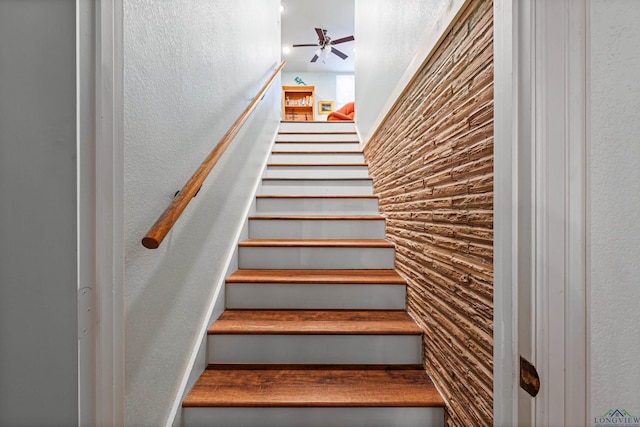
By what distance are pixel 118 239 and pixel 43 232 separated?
12 centimetres

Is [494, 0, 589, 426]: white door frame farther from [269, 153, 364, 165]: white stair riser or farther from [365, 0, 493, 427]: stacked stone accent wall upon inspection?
[269, 153, 364, 165]: white stair riser

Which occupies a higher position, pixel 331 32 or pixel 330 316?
pixel 331 32

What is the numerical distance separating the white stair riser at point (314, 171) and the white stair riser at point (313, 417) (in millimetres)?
1965

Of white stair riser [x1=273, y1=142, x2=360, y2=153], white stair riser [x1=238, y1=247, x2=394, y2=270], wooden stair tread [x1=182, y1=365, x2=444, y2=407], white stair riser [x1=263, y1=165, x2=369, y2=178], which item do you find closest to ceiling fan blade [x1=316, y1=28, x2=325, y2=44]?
white stair riser [x1=273, y1=142, x2=360, y2=153]

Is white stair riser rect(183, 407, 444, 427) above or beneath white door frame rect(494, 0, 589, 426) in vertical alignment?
beneath

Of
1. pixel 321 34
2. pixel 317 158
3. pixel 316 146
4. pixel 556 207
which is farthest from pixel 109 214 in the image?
pixel 321 34

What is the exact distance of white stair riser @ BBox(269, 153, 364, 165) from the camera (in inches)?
116

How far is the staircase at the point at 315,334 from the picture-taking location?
1.07 meters

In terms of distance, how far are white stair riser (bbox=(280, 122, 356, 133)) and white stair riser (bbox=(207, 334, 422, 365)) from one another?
302 centimetres

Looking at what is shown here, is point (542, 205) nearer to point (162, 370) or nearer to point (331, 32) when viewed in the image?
point (162, 370)

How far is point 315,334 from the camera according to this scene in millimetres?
1295

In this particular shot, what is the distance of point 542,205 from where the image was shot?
486mm

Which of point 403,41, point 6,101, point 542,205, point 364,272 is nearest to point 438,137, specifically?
point 542,205

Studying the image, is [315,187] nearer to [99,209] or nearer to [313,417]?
[313,417]
